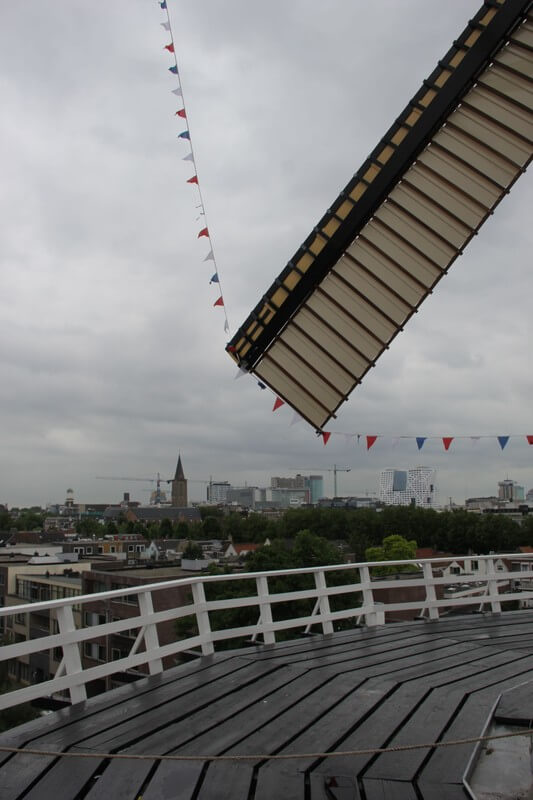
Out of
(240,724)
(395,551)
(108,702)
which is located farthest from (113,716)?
(395,551)

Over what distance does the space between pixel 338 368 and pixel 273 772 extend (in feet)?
14.4

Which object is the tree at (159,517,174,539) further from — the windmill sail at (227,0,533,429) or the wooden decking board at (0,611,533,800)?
the wooden decking board at (0,611,533,800)

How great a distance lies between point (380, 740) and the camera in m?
4.39

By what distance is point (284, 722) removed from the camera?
4.82 m

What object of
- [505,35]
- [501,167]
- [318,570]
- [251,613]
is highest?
[505,35]

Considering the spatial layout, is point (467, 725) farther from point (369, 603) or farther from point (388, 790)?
point (369, 603)

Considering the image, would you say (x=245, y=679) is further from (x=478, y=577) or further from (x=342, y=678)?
(x=478, y=577)

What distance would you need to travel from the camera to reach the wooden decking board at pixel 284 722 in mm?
3770

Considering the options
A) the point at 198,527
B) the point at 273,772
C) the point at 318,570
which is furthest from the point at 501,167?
the point at 198,527

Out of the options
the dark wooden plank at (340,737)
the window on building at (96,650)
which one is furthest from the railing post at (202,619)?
the window on building at (96,650)

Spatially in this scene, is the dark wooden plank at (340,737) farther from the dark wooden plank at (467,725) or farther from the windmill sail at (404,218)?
the windmill sail at (404,218)

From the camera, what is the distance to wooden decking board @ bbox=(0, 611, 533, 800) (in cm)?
377

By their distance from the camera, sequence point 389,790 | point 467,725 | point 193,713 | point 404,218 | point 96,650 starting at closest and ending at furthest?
point 389,790 < point 467,725 < point 193,713 < point 404,218 < point 96,650

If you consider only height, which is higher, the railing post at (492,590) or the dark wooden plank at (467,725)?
the railing post at (492,590)
